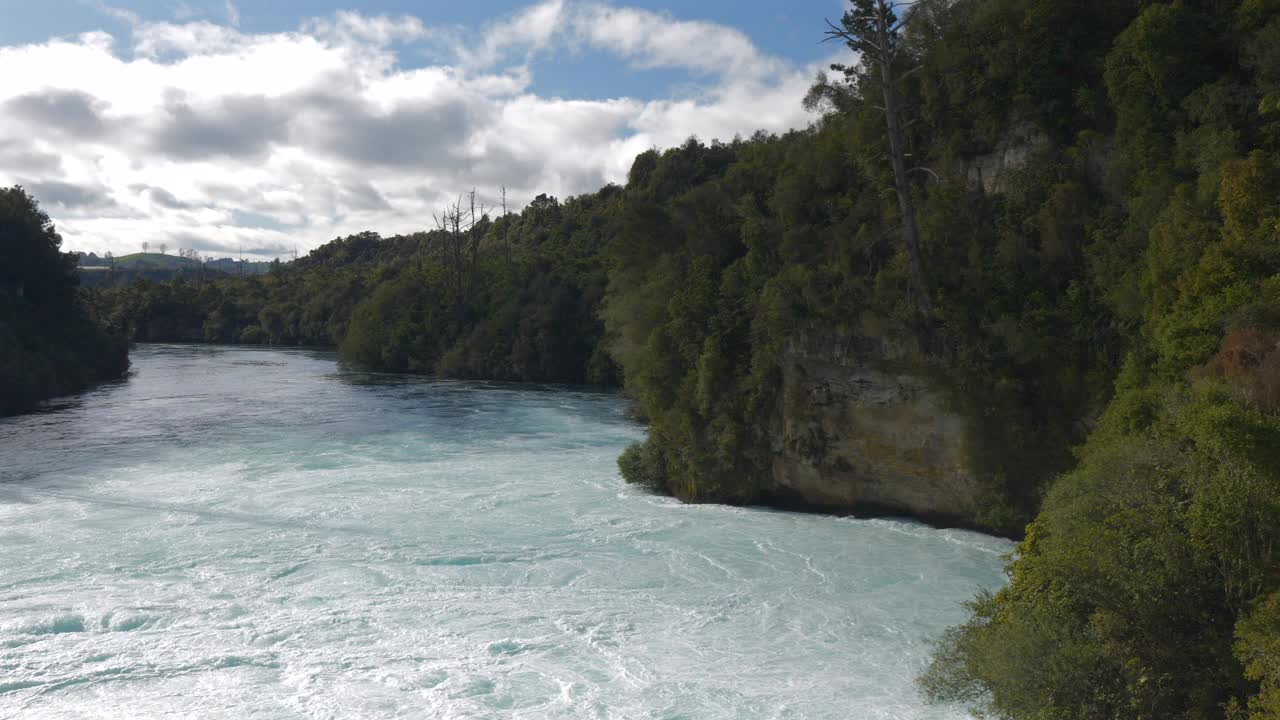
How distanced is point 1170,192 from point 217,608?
17.0 m

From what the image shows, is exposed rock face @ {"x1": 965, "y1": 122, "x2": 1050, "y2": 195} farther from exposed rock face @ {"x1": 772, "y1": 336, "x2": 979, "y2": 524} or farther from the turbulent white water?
the turbulent white water

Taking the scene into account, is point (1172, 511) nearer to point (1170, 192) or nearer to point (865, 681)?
point (865, 681)

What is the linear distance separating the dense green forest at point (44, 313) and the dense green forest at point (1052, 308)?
36137mm

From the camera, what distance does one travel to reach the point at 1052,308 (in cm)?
1638

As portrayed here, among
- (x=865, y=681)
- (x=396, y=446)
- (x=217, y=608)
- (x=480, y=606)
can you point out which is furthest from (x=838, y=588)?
(x=396, y=446)

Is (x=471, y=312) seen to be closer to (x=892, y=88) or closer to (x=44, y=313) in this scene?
(x=44, y=313)

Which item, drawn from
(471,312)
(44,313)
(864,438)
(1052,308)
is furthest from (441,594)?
(471,312)

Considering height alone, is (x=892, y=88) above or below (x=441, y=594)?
above

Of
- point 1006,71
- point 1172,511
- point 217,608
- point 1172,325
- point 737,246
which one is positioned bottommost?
point 217,608

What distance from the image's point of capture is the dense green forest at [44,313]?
45.5 meters

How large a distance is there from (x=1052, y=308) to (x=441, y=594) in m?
12.4

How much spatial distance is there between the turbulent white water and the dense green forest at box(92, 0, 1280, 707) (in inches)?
69.1

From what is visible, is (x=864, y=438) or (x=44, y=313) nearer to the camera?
(x=864, y=438)

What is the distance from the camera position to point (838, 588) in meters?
14.8
